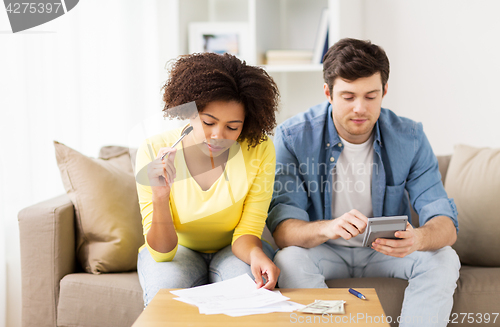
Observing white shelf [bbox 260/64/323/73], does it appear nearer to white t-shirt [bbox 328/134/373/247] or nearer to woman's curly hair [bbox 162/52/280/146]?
white t-shirt [bbox 328/134/373/247]

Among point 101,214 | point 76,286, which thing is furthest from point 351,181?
point 76,286

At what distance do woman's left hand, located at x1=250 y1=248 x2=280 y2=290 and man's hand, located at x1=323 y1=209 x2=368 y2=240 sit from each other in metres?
0.20

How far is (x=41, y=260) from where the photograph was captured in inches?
53.2

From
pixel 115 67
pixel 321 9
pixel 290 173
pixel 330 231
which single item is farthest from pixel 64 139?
pixel 321 9

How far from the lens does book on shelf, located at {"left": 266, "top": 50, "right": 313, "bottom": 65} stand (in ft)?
7.63

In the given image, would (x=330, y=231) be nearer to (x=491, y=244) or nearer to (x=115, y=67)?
(x=491, y=244)

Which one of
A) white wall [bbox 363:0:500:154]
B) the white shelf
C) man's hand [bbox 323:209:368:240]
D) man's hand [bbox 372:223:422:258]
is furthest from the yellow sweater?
white wall [bbox 363:0:500:154]

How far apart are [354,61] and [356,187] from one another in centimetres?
44

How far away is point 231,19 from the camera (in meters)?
2.53

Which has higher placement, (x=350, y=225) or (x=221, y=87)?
(x=221, y=87)

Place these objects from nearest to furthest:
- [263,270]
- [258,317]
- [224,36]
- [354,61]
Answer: [258,317], [263,270], [354,61], [224,36]

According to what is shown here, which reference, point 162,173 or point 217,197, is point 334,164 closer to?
point 217,197

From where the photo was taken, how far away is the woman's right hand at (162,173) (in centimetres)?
111

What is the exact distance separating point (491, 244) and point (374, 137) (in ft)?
1.89
